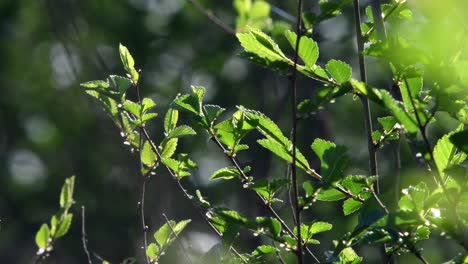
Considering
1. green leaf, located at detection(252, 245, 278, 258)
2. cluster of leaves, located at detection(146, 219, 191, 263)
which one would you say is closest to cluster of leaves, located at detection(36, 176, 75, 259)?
cluster of leaves, located at detection(146, 219, 191, 263)

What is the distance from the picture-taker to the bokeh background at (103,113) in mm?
6895

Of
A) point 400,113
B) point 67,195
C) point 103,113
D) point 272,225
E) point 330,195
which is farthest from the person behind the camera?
point 103,113

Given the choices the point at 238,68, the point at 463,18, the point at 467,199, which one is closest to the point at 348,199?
the point at 467,199

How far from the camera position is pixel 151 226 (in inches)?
175

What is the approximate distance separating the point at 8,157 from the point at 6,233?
41.5 inches

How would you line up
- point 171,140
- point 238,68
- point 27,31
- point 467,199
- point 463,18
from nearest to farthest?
point 463,18
point 467,199
point 171,140
point 238,68
point 27,31

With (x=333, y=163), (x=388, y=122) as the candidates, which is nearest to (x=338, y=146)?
(x=333, y=163)

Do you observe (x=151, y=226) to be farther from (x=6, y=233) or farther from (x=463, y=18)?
(x=6, y=233)

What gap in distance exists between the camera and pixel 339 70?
5.75 feet

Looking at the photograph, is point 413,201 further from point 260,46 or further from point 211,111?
point 211,111

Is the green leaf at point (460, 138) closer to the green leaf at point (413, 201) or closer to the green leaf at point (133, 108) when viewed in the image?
the green leaf at point (413, 201)

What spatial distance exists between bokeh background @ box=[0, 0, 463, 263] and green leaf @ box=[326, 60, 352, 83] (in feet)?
14.0

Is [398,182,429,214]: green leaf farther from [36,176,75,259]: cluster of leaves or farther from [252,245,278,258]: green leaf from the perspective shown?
[36,176,75,259]: cluster of leaves

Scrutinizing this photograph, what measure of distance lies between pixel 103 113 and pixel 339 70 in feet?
17.6
